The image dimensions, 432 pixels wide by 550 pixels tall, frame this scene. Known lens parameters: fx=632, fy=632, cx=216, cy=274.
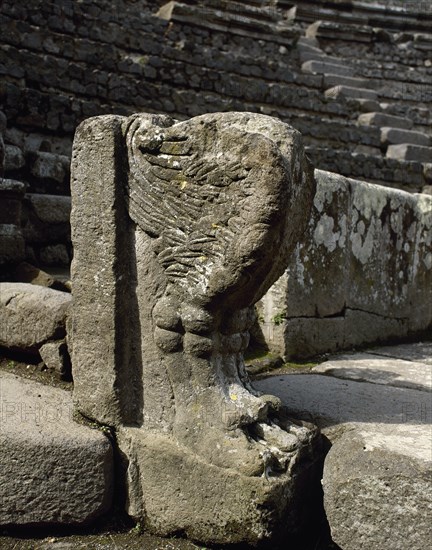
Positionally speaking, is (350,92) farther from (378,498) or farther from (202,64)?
(378,498)

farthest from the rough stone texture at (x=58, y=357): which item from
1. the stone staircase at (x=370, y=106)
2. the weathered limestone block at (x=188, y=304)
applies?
the stone staircase at (x=370, y=106)

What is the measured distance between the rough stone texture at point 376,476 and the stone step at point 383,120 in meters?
11.2

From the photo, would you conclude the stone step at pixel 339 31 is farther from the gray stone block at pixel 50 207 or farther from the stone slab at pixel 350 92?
the gray stone block at pixel 50 207

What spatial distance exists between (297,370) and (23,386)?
1374 mm

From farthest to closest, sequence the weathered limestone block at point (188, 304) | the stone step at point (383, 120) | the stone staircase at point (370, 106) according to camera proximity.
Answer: the stone step at point (383, 120) → the stone staircase at point (370, 106) → the weathered limestone block at point (188, 304)

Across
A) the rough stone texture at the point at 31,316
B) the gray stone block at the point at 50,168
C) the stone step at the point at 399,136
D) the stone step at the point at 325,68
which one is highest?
the stone step at the point at 325,68

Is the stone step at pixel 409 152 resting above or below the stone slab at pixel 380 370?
above

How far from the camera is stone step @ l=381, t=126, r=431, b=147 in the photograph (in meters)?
12.5

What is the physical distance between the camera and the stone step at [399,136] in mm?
12460

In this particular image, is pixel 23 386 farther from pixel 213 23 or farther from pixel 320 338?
pixel 213 23

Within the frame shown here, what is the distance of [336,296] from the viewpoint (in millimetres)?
3758

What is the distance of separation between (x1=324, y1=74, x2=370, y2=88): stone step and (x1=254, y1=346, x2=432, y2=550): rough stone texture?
39.2 feet

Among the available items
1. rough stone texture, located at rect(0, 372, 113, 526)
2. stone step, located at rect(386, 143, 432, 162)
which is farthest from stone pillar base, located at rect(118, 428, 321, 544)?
stone step, located at rect(386, 143, 432, 162)

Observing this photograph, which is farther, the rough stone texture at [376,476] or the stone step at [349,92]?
the stone step at [349,92]
